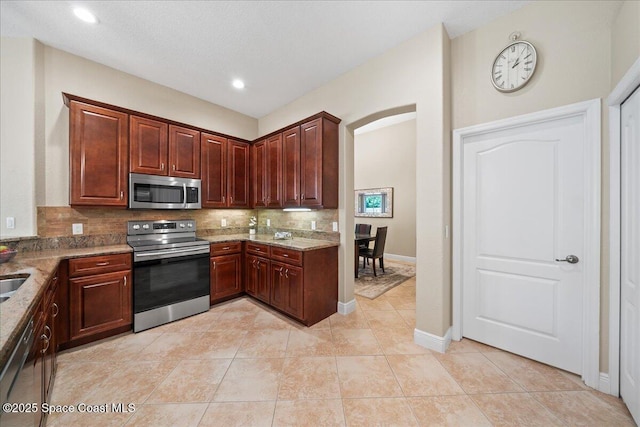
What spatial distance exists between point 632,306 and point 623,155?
104 centimetres

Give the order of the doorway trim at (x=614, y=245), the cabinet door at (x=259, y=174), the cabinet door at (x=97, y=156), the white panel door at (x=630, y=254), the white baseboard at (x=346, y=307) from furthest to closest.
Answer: the cabinet door at (x=259, y=174) < the white baseboard at (x=346, y=307) < the cabinet door at (x=97, y=156) < the doorway trim at (x=614, y=245) < the white panel door at (x=630, y=254)

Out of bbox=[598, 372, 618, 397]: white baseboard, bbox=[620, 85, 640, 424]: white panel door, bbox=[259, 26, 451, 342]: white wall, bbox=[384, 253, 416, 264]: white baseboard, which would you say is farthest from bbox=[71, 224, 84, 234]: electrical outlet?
bbox=[384, 253, 416, 264]: white baseboard

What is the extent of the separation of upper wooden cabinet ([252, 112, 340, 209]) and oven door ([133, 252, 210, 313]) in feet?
4.43

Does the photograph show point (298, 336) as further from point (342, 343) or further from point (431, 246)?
point (431, 246)

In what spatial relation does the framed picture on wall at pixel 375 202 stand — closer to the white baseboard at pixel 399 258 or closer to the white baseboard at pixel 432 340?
the white baseboard at pixel 399 258

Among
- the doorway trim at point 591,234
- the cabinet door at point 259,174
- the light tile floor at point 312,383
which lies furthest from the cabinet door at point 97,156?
the doorway trim at point 591,234

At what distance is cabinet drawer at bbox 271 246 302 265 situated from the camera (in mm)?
2788

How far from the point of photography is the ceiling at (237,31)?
212 cm

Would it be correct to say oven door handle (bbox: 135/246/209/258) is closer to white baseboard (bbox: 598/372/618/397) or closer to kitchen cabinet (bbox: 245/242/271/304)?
kitchen cabinet (bbox: 245/242/271/304)

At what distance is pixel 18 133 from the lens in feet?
8.05

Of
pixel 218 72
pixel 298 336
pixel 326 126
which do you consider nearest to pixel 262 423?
pixel 298 336

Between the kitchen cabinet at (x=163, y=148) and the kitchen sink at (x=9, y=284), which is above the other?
the kitchen cabinet at (x=163, y=148)

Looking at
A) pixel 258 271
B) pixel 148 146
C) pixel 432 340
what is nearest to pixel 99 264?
pixel 148 146

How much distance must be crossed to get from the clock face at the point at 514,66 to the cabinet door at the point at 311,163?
183 centimetres
